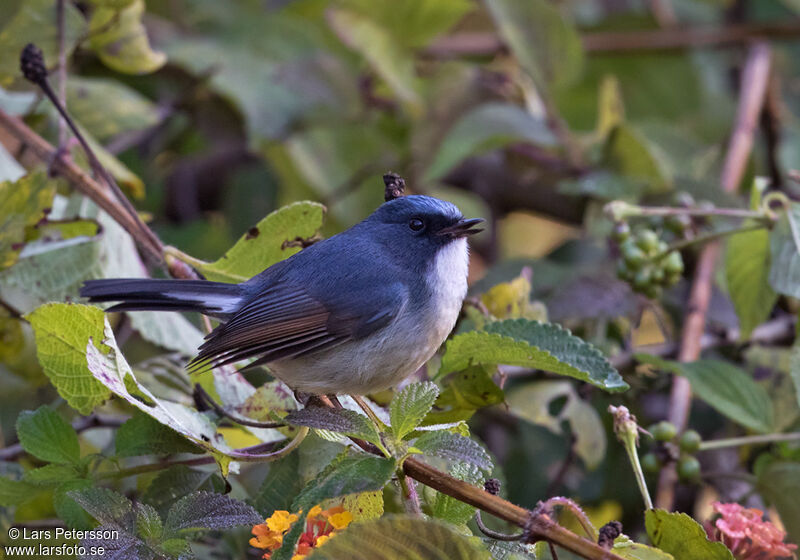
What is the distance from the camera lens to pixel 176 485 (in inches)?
78.3

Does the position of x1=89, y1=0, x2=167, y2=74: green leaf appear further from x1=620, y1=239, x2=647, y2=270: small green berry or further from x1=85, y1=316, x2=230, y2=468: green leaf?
x1=620, y1=239, x2=647, y2=270: small green berry

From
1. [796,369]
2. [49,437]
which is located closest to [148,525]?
[49,437]

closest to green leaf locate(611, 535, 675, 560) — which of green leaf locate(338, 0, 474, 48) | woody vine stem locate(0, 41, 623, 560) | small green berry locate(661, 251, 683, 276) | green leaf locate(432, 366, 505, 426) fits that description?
woody vine stem locate(0, 41, 623, 560)

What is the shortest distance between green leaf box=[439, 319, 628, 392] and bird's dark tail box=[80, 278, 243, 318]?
2.32ft

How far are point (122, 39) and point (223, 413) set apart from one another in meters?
1.49

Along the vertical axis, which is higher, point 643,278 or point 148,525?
point 148,525

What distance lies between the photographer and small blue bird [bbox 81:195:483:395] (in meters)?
2.21

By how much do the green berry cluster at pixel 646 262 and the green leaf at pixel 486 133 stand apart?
746 mm

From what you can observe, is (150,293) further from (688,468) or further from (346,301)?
(688,468)

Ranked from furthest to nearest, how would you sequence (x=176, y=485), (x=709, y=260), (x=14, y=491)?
(x=709, y=260) < (x=176, y=485) < (x=14, y=491)

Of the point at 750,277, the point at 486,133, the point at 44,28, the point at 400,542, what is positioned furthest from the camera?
the point at 486,133

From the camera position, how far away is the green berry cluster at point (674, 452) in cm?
228

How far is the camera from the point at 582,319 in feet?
9.25

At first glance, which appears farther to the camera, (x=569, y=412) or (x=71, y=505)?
(x=569, y=412)
